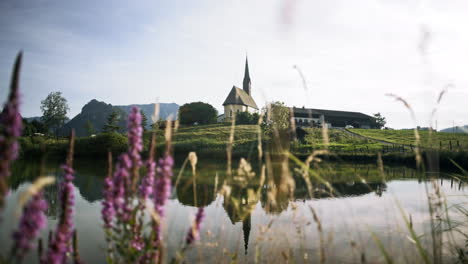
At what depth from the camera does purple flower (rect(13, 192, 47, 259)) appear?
1491 millimetres

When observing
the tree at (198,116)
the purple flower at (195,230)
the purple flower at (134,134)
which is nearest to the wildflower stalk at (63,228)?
the purple flower at (134,134)

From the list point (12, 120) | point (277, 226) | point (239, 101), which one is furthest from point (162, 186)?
point (239, 101)

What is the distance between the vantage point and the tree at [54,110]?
3127 inches

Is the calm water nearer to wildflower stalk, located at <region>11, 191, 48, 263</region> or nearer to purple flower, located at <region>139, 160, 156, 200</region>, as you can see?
wildflower stalk, located at <region>11, 191, 48, 263</region>

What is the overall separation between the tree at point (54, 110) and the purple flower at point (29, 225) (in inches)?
3572

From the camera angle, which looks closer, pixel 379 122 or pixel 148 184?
pixel 148 184

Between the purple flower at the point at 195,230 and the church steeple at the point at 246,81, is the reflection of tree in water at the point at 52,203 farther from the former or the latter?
the church steeple at the point at 246,81

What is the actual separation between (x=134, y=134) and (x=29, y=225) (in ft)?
3.94

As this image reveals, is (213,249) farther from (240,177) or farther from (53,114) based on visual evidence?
(53,114)

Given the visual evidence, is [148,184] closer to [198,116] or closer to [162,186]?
[162,186]

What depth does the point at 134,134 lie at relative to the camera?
8.63ft

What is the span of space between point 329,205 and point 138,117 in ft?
35.3

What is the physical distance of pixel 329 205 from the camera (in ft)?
38.4

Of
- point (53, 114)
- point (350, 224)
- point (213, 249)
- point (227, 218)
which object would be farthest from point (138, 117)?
point (53, 114)
